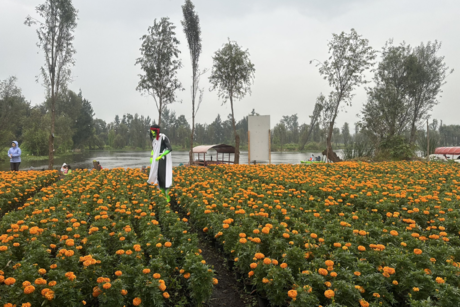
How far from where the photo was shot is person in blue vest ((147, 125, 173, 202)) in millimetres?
8188

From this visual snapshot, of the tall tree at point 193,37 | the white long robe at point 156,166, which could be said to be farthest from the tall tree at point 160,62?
the white long robe at point 156,166

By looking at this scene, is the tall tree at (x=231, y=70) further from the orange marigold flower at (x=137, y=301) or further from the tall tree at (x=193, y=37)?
the orange marigold flower at (x=137, y=301)

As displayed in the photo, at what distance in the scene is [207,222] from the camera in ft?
19.0

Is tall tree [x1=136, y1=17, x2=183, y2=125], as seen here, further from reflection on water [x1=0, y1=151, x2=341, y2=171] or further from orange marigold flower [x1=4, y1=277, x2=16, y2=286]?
orange marigold flower [x1=4, y1=277, x2=16, y2=286]

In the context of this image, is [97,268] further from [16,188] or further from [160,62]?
[160,62]

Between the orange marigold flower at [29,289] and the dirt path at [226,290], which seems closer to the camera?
the orange marigold flower at [29,289]

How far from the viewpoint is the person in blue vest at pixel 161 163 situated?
819cm

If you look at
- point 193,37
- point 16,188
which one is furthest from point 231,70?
point 16,188

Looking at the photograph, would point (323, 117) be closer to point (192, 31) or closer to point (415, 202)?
point (192, 31)

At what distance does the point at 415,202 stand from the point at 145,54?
25.7 m

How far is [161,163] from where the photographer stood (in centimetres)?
824

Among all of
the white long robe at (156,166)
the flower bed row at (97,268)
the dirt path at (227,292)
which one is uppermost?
the white long robe at (156,166)

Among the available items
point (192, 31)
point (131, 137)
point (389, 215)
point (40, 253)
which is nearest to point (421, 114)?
point (192, 31)

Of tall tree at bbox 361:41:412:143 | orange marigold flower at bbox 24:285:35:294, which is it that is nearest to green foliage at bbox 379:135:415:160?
Result: tall tree at bbox 361:41:412:143
